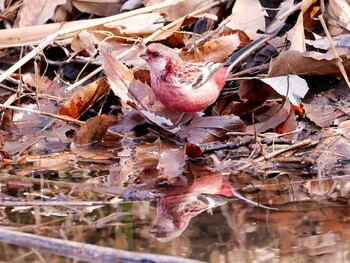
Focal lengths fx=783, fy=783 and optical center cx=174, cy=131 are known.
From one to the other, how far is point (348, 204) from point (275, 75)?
1360mm

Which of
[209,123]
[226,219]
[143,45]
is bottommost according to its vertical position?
[226,219]

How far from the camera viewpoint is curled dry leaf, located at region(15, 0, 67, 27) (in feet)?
16.0

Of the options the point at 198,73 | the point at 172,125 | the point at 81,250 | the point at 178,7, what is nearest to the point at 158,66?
the point at 198,73

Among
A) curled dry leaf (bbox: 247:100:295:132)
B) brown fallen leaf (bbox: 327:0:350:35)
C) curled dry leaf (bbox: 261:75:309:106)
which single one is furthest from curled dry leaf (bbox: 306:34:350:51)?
curled dry leaf (bbox: 247:100:295:132)

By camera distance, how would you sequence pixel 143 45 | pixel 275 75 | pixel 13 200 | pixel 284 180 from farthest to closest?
pixel 143 45 → pixel 275 75 → pixel 284 180 → pixel 13 200

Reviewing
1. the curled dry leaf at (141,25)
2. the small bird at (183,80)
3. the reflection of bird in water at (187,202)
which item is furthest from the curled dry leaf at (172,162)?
the curled dry leaf at (141,25)

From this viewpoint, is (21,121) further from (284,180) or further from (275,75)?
(284,180)

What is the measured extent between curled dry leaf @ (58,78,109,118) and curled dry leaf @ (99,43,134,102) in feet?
0.48

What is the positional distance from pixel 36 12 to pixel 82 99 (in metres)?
0.95

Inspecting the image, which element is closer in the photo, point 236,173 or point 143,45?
point 236,173

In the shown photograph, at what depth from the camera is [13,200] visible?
10.1 feet

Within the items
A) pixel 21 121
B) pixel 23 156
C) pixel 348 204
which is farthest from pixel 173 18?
pixel 348 204

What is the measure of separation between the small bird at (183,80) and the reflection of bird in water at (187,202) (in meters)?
0.71

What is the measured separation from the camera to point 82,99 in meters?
4.28
